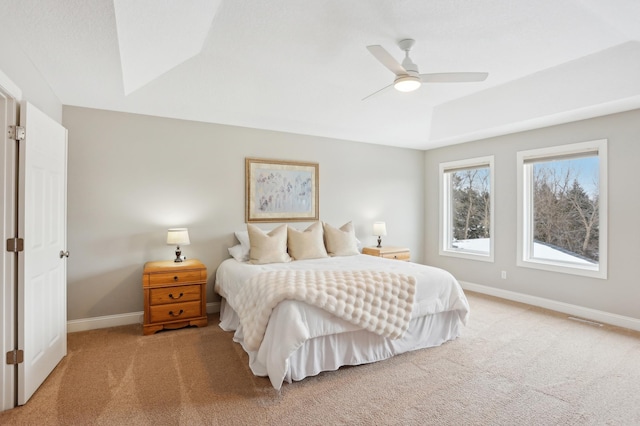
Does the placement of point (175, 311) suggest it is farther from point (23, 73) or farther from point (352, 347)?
point (23, 73)

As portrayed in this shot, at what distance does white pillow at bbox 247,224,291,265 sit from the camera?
152 inches

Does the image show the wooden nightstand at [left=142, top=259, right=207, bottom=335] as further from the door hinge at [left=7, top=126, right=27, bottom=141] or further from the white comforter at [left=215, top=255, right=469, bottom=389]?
the door hinge at [left=7, top=126, right=27, bottom=141]

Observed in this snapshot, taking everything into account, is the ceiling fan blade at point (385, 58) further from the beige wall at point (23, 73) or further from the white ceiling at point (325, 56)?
the beige wall at point (23, 73)

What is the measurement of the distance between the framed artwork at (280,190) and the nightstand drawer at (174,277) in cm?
111

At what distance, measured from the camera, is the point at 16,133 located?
7.21 ft

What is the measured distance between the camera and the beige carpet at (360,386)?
2.11 meters

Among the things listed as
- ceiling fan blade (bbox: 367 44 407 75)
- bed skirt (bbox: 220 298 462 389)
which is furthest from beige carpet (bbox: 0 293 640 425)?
ceiling fan blade (bbox: 367 44 407 75)

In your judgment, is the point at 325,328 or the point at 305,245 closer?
the point at 325,328

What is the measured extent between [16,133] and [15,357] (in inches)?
56.7

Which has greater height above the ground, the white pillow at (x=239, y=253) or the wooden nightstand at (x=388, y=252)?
the white pillow at (x=239, y=253)

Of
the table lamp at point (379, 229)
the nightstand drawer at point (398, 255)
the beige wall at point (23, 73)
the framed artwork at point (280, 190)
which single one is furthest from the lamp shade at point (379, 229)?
the beige wall at point (23, 73)

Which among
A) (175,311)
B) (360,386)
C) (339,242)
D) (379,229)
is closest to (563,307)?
(379,229)

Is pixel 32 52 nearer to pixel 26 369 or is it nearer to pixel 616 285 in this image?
pixel 26 369

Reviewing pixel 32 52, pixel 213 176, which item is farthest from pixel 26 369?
pixel 213 176
